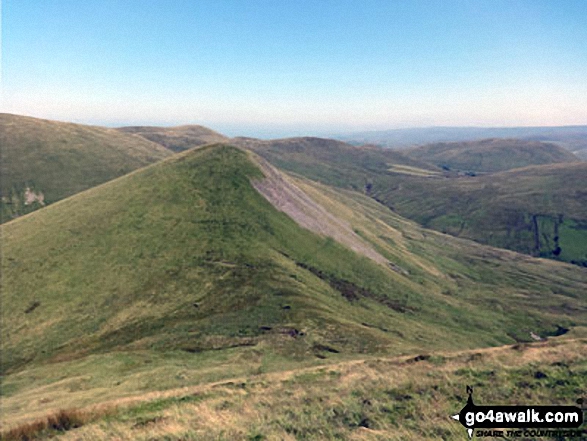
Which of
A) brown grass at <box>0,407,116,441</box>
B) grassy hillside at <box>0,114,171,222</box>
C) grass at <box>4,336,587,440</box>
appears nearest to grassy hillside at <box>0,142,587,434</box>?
brown grass at <box>0,407,116,441</box>

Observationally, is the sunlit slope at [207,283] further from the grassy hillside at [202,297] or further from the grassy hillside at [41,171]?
the grassy hillside at [41,171]

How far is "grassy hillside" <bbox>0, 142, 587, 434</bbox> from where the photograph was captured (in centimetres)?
4072

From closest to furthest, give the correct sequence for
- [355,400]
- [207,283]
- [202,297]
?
[355,400], [202,297], [207,283]

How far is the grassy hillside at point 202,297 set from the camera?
40.7 meters

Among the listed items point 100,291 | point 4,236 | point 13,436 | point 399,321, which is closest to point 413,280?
point 399,321

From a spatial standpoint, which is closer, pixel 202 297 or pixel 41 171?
pixel 202 297

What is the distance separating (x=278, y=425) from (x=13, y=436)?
1475cm

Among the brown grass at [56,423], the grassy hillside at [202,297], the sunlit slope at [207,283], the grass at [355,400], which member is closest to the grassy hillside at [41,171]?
the grassy hillside at [202,297]

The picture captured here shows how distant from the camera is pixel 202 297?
57.1 metres

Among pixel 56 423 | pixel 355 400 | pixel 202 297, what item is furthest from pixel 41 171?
pixel 355 400

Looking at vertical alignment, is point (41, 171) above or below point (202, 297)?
above

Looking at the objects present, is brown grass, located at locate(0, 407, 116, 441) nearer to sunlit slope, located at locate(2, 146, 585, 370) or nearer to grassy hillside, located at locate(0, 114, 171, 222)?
sunlit slope, located at locate(2, 146, 585, 370)

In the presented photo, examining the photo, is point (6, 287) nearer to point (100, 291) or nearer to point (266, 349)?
point (100, 291)

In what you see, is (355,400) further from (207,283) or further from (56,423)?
(207,283)
